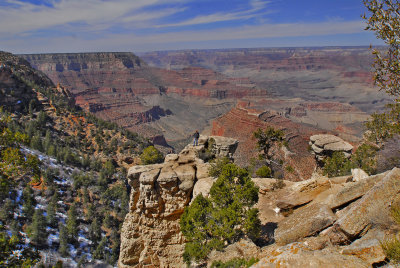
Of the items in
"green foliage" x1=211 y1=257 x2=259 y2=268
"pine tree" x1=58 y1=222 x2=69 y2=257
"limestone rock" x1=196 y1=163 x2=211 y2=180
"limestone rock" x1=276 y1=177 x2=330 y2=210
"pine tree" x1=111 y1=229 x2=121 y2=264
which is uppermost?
→ "limestone rock" x1=196 y1=163 x2=211 y2=180

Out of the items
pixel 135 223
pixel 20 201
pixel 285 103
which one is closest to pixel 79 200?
pixel 20 201

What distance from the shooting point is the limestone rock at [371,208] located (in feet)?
29.4

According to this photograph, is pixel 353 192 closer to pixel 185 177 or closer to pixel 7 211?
pixel 185 177

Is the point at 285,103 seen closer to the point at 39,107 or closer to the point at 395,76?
the point at 39,107

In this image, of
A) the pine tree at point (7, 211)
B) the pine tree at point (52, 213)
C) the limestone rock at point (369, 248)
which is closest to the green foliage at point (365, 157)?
the limestone rock at point (369, 248)

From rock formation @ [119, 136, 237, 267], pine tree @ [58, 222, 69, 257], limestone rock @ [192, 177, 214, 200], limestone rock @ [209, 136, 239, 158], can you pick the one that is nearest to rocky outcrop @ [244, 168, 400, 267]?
limestone rock @ [192, 177, 214, 200]

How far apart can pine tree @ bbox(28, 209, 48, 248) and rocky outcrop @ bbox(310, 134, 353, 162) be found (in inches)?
1233

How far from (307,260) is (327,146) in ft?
83.3

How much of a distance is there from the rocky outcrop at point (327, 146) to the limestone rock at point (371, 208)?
2084 centimetres

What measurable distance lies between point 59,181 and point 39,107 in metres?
29.5

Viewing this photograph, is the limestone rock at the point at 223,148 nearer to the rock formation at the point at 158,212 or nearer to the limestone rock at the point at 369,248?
the rock formation at the point at 158,212

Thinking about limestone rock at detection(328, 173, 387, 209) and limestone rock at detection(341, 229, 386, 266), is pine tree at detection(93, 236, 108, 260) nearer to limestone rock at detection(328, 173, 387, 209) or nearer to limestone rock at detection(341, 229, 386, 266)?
limestone rock at detection(328, 173, 387, 209)

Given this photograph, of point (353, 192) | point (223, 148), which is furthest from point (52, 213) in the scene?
point (353, 192)

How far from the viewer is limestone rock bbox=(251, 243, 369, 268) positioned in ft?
23.5
